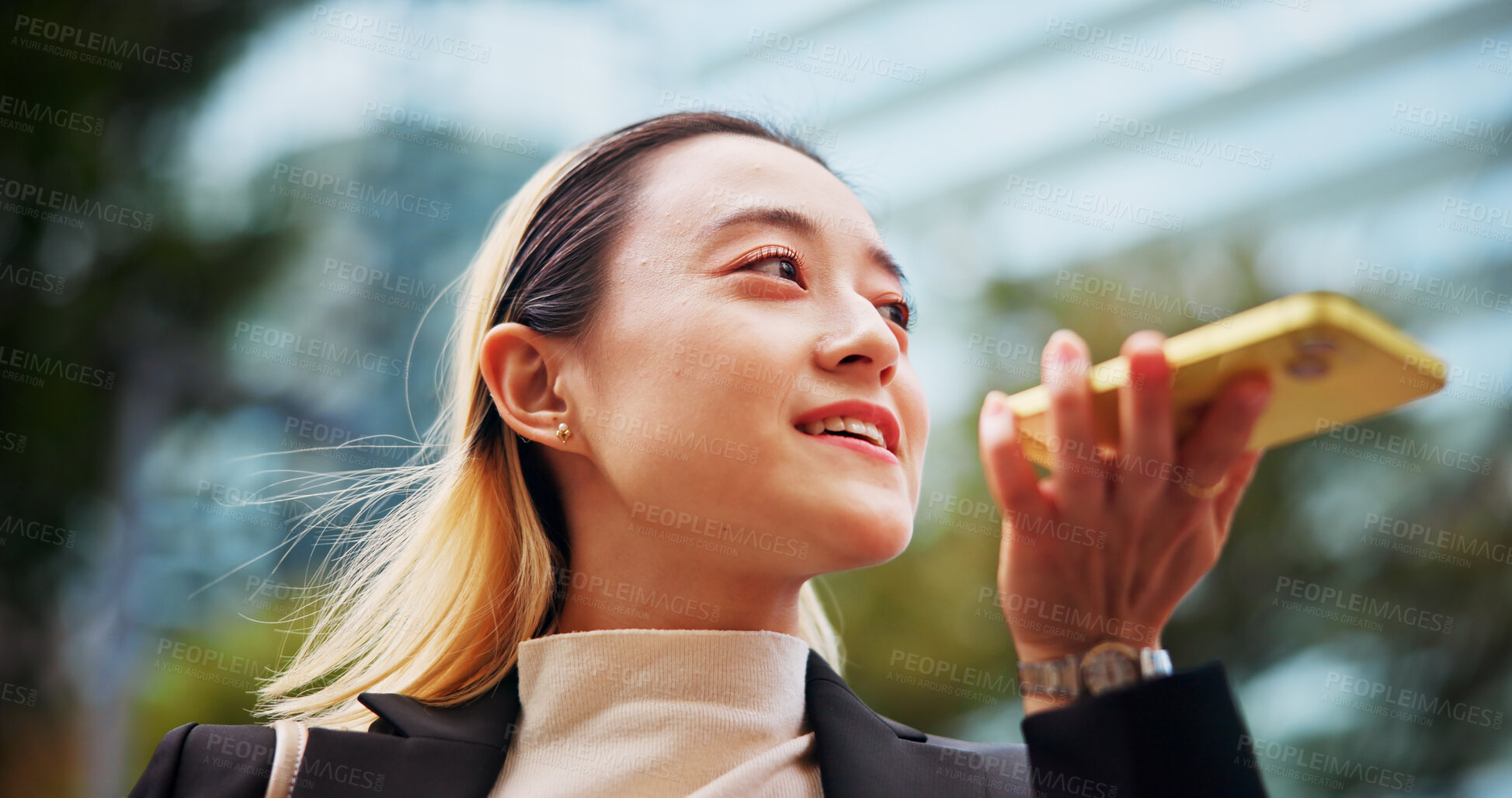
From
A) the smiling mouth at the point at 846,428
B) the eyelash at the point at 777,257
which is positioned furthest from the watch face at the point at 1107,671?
the eyelash at the point at 777,257

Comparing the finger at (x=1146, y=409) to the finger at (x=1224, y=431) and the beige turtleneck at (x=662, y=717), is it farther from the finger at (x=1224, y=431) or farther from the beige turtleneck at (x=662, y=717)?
the beige turtleneck at (x=662, y=717)

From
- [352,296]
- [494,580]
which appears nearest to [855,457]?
[494,580]

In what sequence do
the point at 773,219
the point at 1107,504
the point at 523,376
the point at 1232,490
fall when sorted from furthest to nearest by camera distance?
the point at 523,376
the point at 773,219
the point at 1232,490
the point at 1107,504

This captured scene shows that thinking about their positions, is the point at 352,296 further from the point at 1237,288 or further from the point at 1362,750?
the point at 1362,750

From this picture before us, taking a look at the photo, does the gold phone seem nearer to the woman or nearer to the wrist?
the woman

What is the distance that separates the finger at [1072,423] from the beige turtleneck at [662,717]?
1.97 ft

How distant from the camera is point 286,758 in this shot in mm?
1438

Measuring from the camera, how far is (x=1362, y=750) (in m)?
5.56

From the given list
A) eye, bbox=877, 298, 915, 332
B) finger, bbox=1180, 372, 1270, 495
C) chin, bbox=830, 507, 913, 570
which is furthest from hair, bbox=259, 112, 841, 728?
finger, bbox=1180, 372, 1270, 495

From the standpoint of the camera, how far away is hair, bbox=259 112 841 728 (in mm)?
1701

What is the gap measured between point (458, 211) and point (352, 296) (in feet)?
3.46

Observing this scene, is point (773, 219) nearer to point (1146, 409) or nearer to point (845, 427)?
point (845, 427)

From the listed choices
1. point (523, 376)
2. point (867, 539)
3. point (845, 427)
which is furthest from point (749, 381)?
point (523, 376)

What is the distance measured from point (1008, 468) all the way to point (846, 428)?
1.01 ft
